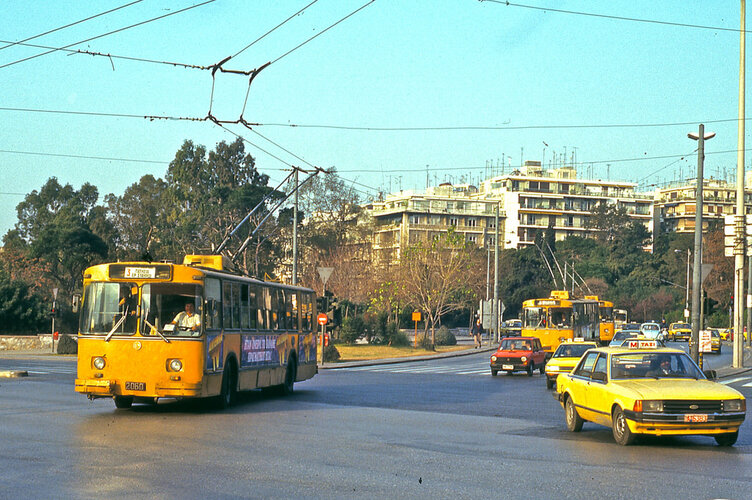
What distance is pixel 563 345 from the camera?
3141cm

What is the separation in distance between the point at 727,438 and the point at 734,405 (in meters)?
0.60

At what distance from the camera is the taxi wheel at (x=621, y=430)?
46.3 feet

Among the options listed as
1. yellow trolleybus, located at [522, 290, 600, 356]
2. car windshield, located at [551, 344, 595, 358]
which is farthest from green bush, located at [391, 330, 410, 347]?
car windshield, located at [551, 344, 595, 358]

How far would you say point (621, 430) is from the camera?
14250mm

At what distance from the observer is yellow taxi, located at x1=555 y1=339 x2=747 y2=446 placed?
13.7 m

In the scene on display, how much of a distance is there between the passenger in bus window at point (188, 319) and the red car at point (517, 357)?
19.8 meters

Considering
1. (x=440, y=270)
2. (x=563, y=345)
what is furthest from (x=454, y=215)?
(x=563, y=345)

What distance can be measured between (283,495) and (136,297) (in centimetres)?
1002

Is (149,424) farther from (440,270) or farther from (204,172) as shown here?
(204,172)

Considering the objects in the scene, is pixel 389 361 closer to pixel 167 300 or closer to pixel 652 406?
pixel 167 300

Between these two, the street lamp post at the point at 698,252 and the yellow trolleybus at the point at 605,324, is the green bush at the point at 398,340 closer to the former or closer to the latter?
the yellow trolleybus at the point at 605,324

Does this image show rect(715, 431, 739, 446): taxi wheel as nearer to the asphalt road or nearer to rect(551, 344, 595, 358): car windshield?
the asphalt road

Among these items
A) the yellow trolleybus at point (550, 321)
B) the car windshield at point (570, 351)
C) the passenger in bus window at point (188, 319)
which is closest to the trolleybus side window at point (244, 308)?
the passenger in bus window at point (188, 319)

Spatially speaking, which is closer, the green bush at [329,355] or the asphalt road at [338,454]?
the asphalt road at [338,454]
